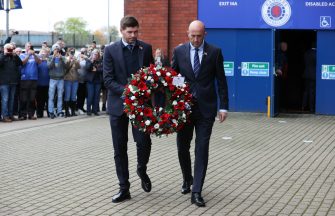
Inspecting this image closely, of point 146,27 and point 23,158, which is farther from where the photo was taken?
point 146,27

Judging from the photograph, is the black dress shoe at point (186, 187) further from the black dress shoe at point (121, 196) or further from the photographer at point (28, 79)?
the photographer at point (28, 79)

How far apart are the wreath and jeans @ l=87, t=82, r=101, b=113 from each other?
11940 millimetres

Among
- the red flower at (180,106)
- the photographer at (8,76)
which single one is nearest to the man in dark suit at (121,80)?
the red flower at (180,106)

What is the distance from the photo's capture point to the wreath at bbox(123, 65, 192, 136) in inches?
320

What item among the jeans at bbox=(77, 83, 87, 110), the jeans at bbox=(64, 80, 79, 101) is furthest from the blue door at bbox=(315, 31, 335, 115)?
the jeans at bbox=(64, 80, 79, 101)

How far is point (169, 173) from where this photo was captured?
10.5 m

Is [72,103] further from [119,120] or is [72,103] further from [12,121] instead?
[119,120]

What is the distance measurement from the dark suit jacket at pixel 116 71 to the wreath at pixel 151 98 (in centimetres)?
25

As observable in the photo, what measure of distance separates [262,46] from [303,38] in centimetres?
228

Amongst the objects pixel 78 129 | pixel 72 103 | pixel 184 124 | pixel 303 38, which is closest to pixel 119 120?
pixel 184 124

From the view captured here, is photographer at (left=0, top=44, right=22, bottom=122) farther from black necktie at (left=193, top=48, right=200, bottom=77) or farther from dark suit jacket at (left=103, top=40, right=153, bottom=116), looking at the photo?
black necktie at (left=193, top=48, right=200, bottom=77)

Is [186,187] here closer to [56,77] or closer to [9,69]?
[9,69]

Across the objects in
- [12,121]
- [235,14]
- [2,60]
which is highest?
[235,14]

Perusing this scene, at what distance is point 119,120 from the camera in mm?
8523
